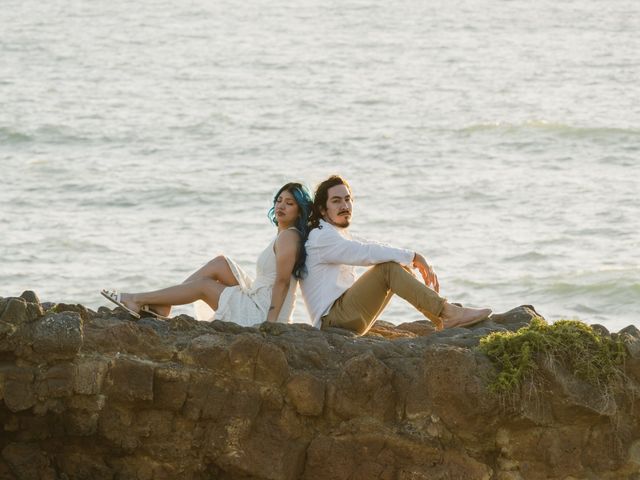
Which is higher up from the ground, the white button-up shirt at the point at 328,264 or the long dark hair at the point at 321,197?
the long dark hair at the point at 321,197

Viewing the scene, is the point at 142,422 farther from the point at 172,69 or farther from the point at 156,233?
the point at 172,69

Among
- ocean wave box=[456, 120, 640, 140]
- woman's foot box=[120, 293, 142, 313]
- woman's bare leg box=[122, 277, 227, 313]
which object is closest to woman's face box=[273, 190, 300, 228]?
woman's bare leg box=[122, 277, 227, 313]

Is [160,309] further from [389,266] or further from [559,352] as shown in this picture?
[559,352]

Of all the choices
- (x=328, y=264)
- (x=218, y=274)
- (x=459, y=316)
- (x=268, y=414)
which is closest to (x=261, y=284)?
(x=218, y=274)

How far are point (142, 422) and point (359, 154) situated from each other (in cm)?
1969

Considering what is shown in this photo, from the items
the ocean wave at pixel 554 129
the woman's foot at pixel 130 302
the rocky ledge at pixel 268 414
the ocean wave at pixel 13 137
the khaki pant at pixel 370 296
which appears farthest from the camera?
the ocean wave at pixel 13 137

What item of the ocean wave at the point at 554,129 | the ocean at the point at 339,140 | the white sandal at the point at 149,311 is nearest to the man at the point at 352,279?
the white sandal at the point at 149,311

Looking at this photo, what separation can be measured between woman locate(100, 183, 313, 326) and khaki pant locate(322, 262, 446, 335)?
49cm

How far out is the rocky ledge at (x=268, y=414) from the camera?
8141 mm

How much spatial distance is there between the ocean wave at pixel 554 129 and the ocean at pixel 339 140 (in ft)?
0.20

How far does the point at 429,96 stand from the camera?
3397 cm

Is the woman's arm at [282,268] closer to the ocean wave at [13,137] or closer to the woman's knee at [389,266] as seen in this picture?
the woman's knee at [389,266]

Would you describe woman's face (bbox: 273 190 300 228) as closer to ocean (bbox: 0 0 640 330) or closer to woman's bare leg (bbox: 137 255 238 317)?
woman's bare leg (bbox: 137 255 238 317)

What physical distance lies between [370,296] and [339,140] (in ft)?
64.1
